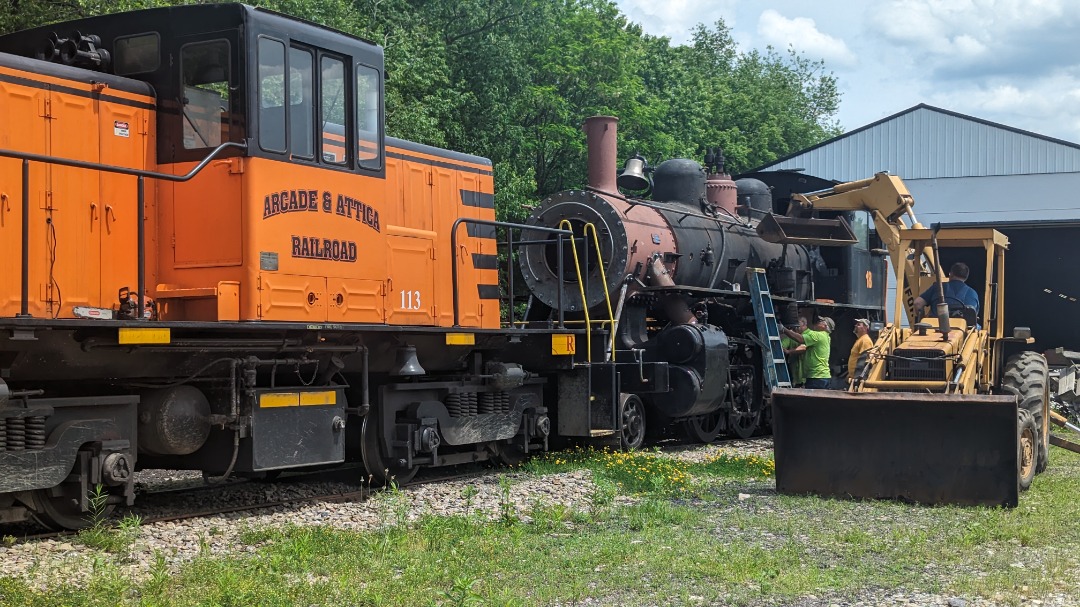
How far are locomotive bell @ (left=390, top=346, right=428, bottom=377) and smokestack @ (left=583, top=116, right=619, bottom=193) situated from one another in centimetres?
525

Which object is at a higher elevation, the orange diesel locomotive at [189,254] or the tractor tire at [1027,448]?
the orange diesel locomotive at [189,254]

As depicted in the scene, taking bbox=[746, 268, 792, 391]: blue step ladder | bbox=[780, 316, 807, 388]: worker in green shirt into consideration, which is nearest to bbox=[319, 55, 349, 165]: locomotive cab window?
bbox=[746, 268, 792, 391]: blue step ladder

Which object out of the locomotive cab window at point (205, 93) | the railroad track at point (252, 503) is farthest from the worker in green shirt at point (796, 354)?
the locomotive cab window at point (205, 93)

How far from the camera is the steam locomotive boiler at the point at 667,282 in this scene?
1428 centimetres

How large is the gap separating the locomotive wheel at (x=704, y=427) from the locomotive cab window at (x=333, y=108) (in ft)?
24.9

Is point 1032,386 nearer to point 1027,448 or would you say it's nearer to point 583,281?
point 1027,448

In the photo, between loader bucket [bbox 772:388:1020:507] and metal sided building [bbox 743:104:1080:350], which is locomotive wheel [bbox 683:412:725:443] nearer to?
loader bucket [bbox 772:388:1020:507]

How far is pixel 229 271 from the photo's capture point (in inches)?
340

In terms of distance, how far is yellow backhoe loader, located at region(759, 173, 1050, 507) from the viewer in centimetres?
937

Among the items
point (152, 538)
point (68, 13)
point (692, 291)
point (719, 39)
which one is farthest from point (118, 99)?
point (719, 39)

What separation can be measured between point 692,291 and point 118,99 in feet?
27.5

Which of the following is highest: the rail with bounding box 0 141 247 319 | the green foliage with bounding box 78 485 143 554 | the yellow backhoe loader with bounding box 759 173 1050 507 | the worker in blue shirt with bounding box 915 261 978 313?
the rail with bounding box 0 141 247 319

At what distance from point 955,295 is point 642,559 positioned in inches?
253

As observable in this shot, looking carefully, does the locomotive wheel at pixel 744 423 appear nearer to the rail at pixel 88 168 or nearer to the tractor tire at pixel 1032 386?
the tractor tire at pixel 1032 386
